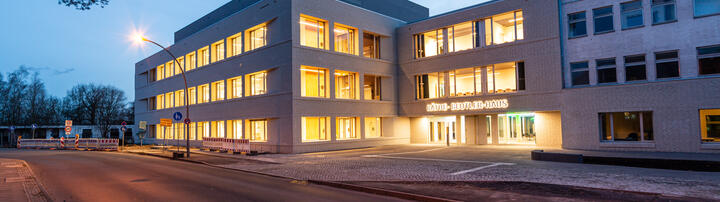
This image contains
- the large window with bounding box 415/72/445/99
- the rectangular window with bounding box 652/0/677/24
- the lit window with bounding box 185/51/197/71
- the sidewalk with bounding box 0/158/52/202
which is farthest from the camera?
the lit window with bounding box 185/51/197/71

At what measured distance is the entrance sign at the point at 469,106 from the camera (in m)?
25.1

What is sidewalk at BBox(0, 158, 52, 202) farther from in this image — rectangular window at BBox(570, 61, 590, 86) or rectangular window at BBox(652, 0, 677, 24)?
rectangular window at BBox(652, 0, 677, 24)

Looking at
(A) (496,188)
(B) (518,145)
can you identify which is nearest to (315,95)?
(B) (518,145)

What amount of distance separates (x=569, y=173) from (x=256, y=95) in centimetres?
1978

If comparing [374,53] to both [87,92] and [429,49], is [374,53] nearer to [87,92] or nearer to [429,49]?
[429,49]

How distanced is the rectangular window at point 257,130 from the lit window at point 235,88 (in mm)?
2878

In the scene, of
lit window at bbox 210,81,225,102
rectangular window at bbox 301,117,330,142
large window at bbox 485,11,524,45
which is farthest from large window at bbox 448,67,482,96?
lit window at bbox 210,81,225,102

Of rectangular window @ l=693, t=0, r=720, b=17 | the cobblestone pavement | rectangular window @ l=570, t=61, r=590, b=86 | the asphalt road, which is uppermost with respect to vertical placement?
rectangular window @ l=693, t=0, r=720, b=17

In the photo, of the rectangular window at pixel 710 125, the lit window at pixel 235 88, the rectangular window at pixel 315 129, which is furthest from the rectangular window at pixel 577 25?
the lit window at pixel 235 88

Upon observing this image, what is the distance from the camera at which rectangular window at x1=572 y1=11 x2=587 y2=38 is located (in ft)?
73.5

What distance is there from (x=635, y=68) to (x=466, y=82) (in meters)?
9.70

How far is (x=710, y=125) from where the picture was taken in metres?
18.5

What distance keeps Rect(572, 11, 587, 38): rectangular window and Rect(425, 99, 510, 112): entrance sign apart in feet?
18.0

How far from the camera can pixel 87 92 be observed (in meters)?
70.7
